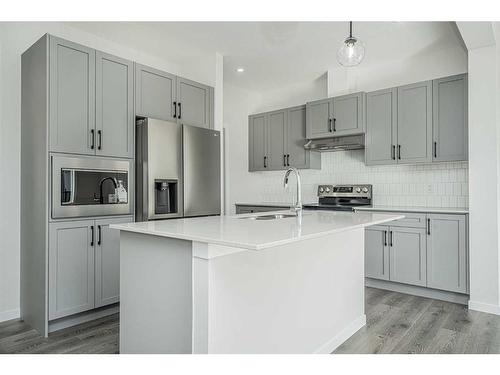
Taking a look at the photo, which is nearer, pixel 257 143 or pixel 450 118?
pixel 450 118

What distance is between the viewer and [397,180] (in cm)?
435

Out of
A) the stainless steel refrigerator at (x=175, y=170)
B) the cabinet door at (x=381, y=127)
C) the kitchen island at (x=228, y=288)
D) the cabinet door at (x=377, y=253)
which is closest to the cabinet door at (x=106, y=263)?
the stainless steel refrigerator at (x=175, y=170)

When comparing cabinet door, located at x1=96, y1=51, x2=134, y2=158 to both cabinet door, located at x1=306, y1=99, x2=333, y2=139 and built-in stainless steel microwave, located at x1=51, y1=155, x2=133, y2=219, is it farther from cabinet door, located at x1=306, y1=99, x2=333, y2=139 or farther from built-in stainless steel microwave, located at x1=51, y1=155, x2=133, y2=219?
cabinet door, located at x1=306, y1=99, x2=333, y2=139

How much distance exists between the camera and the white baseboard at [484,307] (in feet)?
10.3

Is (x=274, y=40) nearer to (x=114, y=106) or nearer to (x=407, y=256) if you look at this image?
(x=114, y=106)

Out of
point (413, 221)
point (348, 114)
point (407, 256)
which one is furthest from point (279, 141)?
point (407, 256)

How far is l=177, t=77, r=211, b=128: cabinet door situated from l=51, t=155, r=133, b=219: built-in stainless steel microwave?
0.85 metres

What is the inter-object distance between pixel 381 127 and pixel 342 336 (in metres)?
2.52

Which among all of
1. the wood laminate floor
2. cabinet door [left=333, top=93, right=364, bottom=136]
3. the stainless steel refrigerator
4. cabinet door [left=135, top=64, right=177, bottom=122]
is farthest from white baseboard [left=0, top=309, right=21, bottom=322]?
cabinet door [left=333, top=93, right=364, bottom=136]

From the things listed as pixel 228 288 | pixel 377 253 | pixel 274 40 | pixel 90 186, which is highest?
pixel 274 40

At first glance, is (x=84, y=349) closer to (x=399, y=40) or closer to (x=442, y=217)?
(x=442, y=217)

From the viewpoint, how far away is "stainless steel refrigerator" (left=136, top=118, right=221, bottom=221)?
10.5 feet

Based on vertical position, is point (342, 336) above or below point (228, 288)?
below

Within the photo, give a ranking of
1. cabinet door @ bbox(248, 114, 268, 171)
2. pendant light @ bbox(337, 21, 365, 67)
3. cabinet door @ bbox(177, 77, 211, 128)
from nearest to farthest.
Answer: pendant light @ bbox(337, 21, 365, 67)
cabinet door @ bbox(177, 77, 211, 128)
cabinet door @ bbox(248, 114, 268, 171)
